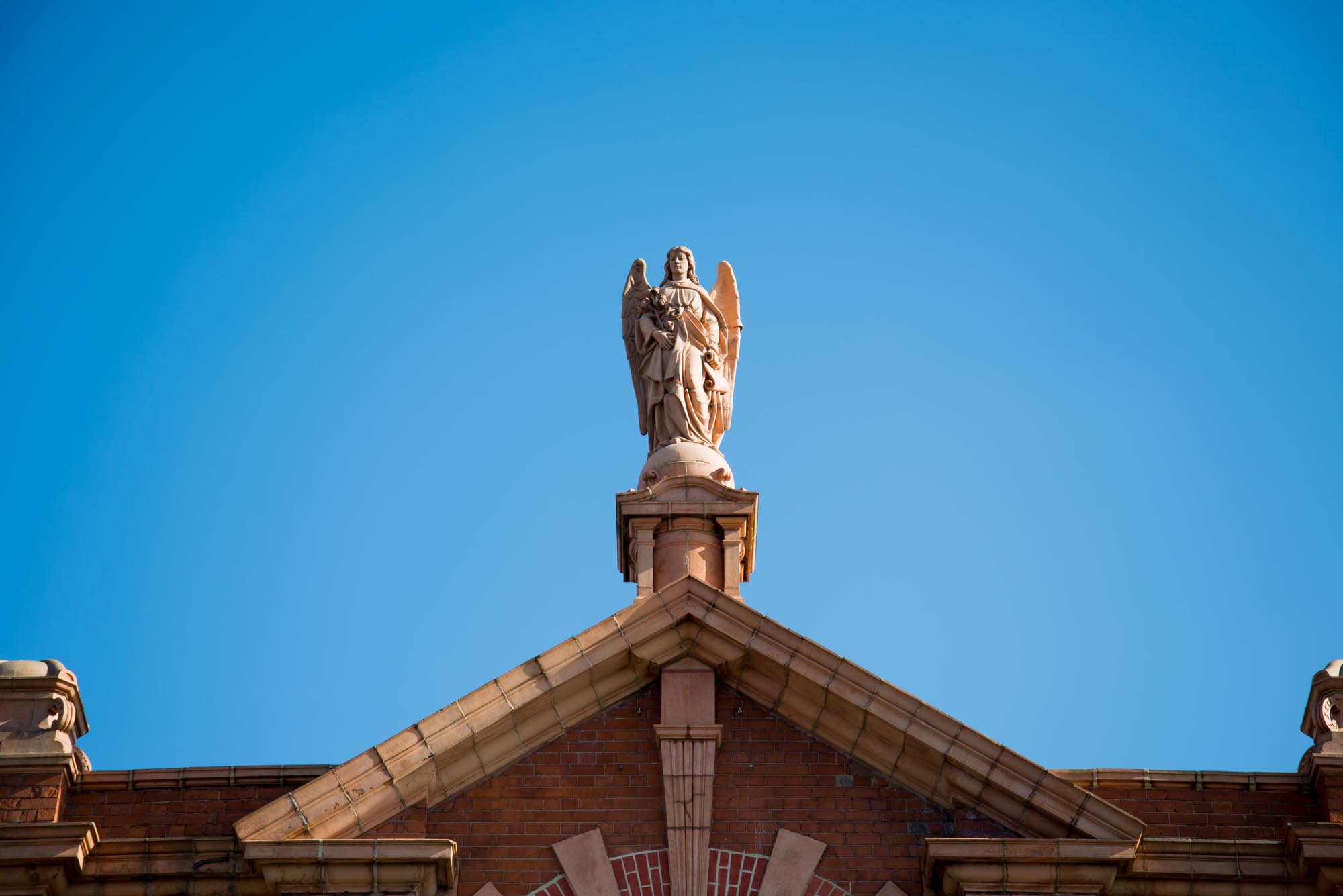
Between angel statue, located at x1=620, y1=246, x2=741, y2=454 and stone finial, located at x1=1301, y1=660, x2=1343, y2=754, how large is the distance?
6.64m

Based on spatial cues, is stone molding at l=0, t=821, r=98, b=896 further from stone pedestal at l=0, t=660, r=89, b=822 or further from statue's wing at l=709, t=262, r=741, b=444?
statue's wing at l=709, t=262, r=741, b=444

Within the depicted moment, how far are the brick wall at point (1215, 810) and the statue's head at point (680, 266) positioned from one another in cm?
761

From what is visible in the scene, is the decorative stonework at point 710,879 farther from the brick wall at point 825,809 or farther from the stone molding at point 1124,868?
the stone molding at point 1124,868

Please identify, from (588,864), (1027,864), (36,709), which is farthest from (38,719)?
(1027,864)

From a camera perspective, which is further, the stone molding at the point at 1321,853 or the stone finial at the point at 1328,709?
the stone finial at the point at 1328,709

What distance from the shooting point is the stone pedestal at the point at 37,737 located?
Result: 63.3ft

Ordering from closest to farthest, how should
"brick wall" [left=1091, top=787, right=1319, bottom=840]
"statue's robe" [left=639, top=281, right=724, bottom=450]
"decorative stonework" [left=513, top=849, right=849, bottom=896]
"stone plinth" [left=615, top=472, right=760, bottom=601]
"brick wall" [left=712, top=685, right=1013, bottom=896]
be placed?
"decorative stonework" [left=513, top=849, right=849, bottom=896] → "brick wall" [left=712, top=685, right=1013, bottom=896] → "brick wall" [left=1091, top=787, right=1319, bottom=840] → "stone plinth" [left=615, top=472, right=760, bottom=601] → "statue's robe" [left=639, top=281, right=724, bottom=450]

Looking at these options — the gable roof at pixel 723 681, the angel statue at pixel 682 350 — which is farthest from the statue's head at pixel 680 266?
the gable roof at pixel 723 681

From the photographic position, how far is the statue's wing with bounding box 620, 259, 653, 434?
76.8ft

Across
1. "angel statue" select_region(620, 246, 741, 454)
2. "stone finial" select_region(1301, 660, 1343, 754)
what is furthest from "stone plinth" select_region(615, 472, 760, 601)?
"stone finial" select_region(1301, 660, 1343, 754)

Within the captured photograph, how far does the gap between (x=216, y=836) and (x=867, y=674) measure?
5949mm

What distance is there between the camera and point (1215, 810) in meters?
19.6

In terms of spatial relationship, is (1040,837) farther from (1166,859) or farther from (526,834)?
(526,834)

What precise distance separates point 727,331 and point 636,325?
1.07 meters
